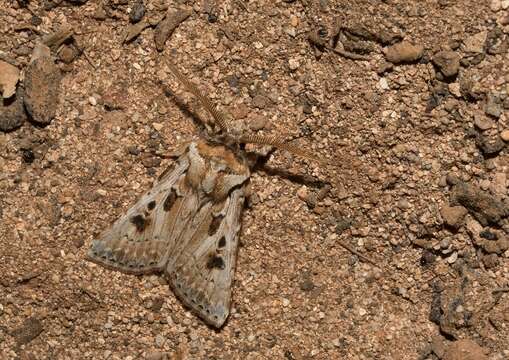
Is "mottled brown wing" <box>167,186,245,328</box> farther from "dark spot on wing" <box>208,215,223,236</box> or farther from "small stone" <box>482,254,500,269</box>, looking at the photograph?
"small stone" <box>482,254,500,269</box>

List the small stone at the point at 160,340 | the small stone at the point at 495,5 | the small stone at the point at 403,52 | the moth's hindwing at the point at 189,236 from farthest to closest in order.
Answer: the small stone at the point at 160,340 → the moth's hindwing at the point at 189,236 → the small stone at the point at 403,52 → the small stone at the point at 495,5

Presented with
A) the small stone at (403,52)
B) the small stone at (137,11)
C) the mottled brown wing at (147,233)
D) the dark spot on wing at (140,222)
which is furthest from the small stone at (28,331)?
the small stone at (403,52)

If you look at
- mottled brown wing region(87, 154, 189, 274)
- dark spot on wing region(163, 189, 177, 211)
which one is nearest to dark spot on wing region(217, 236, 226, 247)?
mottled brown wing region(87, 154, 189, 274)

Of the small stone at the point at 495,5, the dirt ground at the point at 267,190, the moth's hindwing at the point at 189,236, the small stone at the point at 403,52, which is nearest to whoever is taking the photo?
the small stone at the point at 495,5

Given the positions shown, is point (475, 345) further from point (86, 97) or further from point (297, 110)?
point (86, 97)

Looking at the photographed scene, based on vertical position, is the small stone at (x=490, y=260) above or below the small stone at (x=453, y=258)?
above

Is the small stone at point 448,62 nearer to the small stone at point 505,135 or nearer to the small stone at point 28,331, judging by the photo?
the small stone at point 505,135

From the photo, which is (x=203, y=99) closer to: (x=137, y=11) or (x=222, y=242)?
(x=137, y=11)

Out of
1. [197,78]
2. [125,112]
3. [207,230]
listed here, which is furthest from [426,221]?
[125,112]
